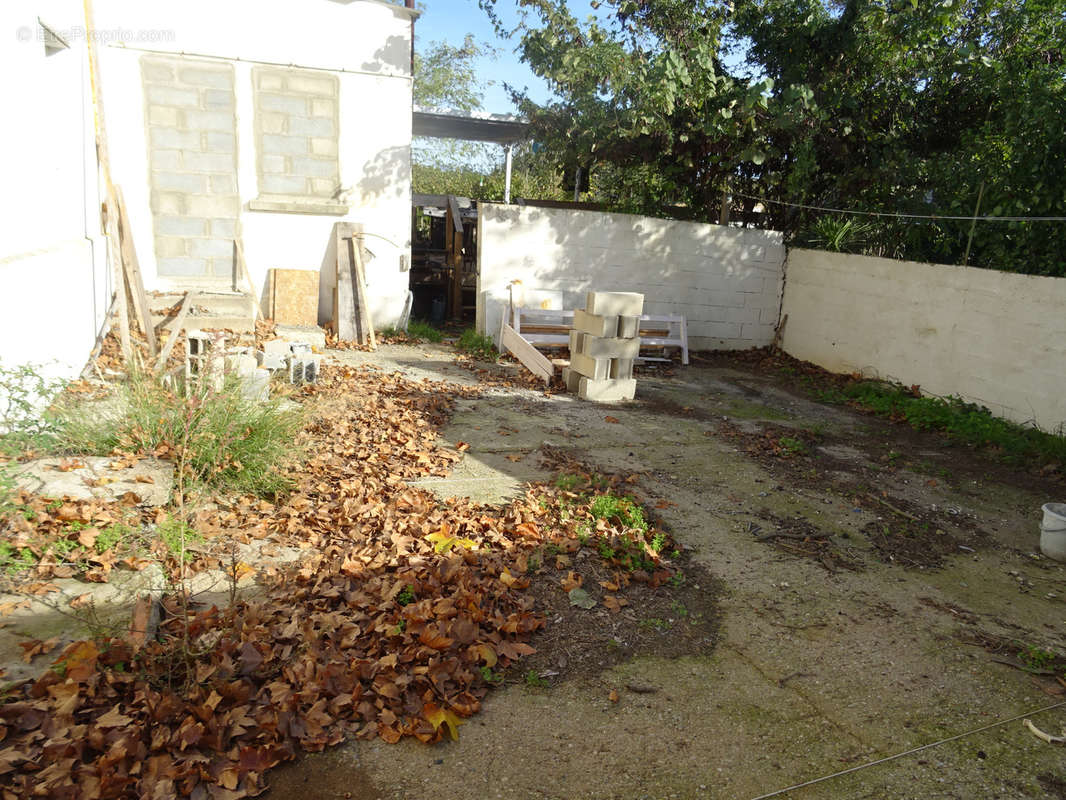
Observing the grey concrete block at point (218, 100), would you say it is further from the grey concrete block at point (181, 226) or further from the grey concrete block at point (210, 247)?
the grey concrete block at point (210, 247)

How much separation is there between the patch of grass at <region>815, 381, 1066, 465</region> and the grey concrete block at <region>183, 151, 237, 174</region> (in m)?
8.29

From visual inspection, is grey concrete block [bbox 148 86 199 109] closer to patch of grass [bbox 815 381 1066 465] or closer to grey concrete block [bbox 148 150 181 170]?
grey concrete block [bbox 148 150 181 170]

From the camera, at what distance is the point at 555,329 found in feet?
34.0

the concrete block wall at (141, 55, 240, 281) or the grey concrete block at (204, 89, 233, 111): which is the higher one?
the grey concrete block at (204, 89, 233, 111)

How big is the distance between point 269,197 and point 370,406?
186 inches

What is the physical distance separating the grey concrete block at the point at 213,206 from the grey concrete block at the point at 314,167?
3.01 ft

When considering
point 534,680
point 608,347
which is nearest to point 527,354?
point 608,347

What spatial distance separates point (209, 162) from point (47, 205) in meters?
3.63

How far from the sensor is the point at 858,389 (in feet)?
30.7

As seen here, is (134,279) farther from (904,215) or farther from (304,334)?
(904,215)

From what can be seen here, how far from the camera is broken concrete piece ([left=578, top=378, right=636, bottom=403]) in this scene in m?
8.24

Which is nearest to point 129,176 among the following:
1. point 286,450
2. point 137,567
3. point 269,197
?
point 269,197

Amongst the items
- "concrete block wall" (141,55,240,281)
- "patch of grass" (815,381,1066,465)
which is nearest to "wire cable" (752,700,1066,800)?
"patch of grass" (815,381,1066,465)

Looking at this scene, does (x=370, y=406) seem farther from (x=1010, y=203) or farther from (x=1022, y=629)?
(x=1010, y=203)
